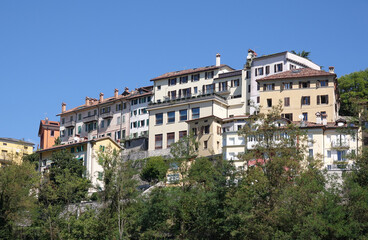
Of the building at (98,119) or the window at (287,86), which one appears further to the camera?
the building at (98,119)

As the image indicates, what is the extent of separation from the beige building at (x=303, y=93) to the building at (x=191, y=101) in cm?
766

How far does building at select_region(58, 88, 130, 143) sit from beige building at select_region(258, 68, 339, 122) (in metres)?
30.0

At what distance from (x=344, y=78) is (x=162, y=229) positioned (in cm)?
5899

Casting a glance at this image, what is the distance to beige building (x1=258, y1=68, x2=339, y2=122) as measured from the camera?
91.8 m

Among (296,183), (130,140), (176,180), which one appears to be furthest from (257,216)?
(130,140)

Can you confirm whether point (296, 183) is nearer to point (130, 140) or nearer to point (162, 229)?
point (162, 229)

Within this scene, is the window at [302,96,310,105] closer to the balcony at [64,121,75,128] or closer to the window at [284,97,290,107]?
the window at [284,97,290,107]

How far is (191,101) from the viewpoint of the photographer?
102500 mm

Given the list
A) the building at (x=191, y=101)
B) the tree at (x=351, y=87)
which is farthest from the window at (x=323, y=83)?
the building at (x=191, y=101)

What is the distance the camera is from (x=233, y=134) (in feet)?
291

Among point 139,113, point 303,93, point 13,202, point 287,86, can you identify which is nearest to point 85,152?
point 139,113

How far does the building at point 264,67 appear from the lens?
328 ft

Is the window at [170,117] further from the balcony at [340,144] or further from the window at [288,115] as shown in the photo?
the balcony at [340,144]

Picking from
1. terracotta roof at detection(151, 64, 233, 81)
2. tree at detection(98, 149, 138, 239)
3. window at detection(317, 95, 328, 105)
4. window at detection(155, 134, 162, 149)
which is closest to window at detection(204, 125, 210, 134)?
window at detection(155, 134, 162, 149)
